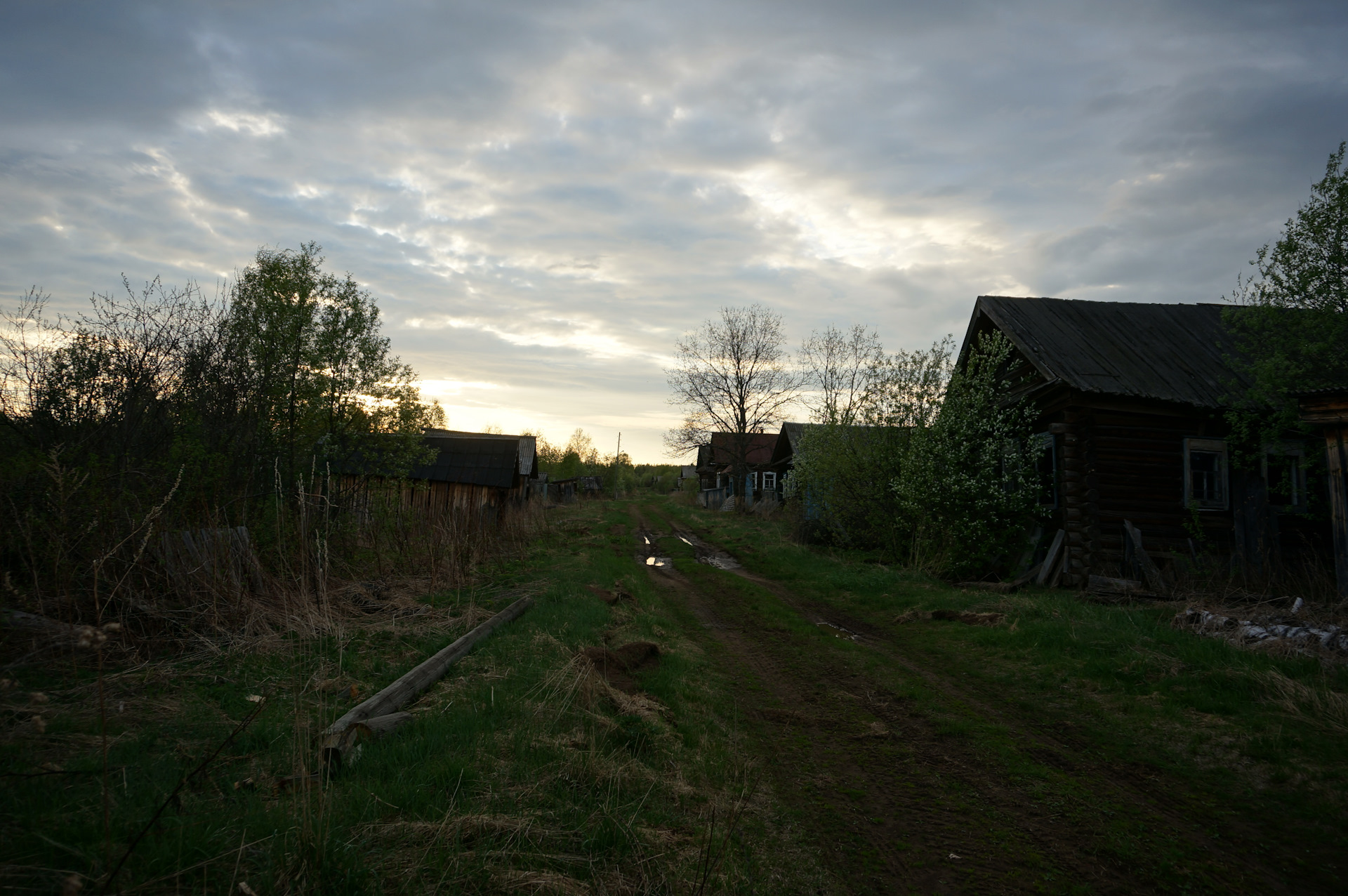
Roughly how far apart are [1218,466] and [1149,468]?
5.11 ft

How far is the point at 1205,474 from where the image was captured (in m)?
13.6

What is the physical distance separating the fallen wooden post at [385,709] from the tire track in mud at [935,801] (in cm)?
286

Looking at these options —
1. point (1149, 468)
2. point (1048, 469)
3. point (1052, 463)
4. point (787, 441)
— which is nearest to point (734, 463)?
point (787, 441)

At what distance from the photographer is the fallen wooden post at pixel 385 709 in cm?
408

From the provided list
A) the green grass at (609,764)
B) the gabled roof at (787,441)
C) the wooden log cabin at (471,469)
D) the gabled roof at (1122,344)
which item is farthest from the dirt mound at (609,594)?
the gabled roof at (787,441)

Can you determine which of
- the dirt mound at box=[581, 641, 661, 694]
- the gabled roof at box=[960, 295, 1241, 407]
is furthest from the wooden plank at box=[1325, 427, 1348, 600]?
the dirt mound at box=[581, 641, 661, 694]

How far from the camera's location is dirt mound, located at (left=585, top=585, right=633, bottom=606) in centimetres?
1055

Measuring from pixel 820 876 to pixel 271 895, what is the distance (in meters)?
2.65

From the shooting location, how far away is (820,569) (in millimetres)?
14875

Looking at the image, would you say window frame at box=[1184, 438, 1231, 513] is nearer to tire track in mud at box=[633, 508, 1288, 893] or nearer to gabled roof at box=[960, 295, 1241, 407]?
gabled roof at box=[960, 295, 1241, 407]

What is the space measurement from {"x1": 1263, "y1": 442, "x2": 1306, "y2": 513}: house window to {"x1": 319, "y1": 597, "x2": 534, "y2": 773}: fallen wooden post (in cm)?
1490

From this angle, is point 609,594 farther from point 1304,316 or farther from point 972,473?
point 1304,316

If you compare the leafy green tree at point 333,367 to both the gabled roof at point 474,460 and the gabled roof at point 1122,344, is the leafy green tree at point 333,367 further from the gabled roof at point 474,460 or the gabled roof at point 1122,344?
the gabled roof at point 1122,344

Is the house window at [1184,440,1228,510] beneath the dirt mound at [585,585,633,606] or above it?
above
